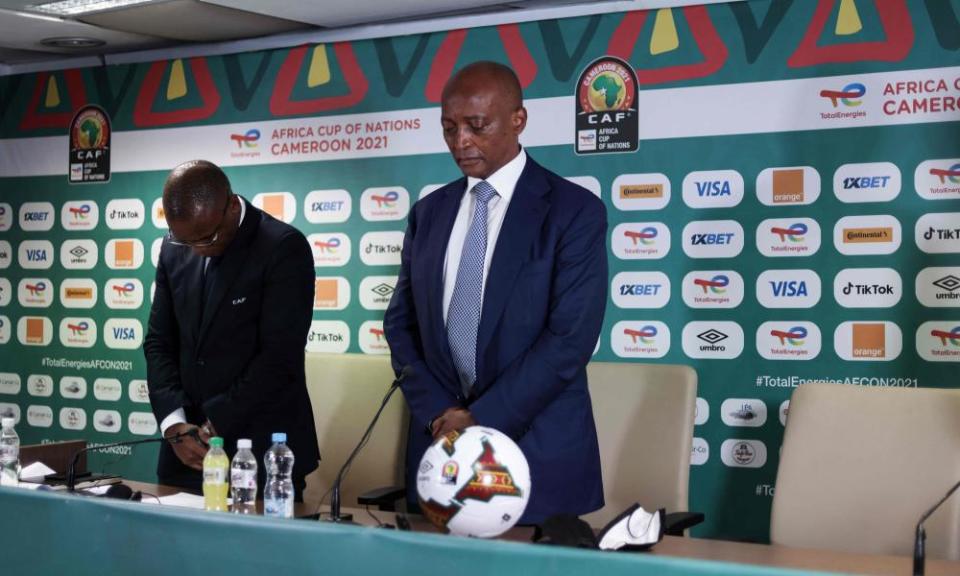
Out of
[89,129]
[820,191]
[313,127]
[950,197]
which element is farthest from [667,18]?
[89,129]

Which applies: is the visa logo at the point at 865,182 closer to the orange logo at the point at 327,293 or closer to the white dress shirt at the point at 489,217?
the white dress shirt at the point at 489,217

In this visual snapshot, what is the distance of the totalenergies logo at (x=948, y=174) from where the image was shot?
3863mm

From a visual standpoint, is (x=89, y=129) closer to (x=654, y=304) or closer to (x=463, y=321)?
(x=654, y=304)

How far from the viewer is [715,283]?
4238mm

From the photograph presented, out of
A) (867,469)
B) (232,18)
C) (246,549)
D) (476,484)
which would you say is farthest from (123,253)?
(246,549)

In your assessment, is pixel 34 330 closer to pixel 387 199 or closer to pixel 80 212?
pixel 80 212

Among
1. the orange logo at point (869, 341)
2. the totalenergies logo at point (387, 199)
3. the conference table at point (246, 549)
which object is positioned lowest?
the conference table at point (246, 549)

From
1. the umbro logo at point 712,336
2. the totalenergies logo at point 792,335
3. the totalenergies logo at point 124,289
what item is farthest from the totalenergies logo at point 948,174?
the totalenergies logo at point 124,289

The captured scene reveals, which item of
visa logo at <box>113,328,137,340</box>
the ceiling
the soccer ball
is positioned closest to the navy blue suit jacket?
the soccer ball

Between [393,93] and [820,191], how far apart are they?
1.91 meters

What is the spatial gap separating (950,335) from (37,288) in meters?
4.43

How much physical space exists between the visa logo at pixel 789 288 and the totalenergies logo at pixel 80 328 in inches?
137

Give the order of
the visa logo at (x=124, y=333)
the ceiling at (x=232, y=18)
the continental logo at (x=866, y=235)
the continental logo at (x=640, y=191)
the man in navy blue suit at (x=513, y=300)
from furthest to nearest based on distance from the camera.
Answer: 1. the visa logo at (x=124, y=333)
2. the ceiling at (x=232, y=18)
3. the continental logo at (x=640, y=191)
4. the continental logo at (x=866, y=235)
5. the man in navy blue suit at (x=513, y=300)

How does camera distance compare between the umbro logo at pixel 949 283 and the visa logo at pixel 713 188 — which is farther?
the visa logo at pixel 713 188
